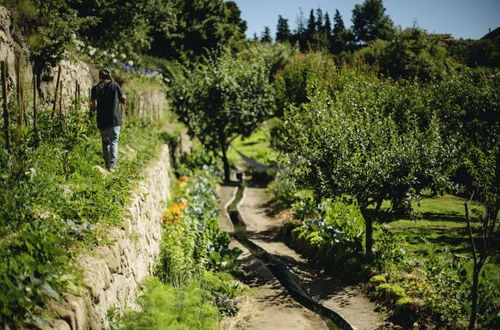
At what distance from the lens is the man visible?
312 inches

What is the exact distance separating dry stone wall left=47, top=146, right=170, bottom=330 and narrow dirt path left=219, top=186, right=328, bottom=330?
213 cm

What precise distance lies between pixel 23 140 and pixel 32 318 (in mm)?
2996

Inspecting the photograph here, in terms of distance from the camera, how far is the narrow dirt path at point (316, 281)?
7336 mm

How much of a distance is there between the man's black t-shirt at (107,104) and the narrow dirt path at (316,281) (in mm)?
5523

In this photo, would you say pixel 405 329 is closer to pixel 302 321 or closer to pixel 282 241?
pixel 302 321

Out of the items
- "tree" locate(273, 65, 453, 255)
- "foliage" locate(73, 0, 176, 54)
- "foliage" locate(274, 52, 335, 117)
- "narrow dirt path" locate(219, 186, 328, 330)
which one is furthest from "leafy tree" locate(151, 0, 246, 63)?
"narrow dirt path" locate(219, 186, 328, 330)

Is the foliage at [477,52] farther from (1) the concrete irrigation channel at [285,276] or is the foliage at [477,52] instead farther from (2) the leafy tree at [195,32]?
(2) the leafy tree at [195,32]

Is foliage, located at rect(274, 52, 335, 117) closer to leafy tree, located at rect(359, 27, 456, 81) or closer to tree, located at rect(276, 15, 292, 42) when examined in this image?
leafy tree, located at rect(359, 27, 456, 81)

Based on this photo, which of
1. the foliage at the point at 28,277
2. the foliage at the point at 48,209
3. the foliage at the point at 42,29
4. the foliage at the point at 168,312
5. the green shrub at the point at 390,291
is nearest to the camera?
the foliage at the point at 28,277

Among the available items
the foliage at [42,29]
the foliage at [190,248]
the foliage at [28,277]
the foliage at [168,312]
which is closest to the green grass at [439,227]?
the foliage at [190,248]

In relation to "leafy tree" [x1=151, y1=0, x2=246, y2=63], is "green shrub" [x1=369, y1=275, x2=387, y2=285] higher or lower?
lower

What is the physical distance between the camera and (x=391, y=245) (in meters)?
8.76

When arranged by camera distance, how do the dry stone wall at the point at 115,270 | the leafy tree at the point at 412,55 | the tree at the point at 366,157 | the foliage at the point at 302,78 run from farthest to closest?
the leafy tree at the point at 412,55 → the foliage at the point at 302,78 → the tree at the point at 366,157 → the dry stone wall at the point at 115,270

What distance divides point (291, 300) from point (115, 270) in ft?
14.3
